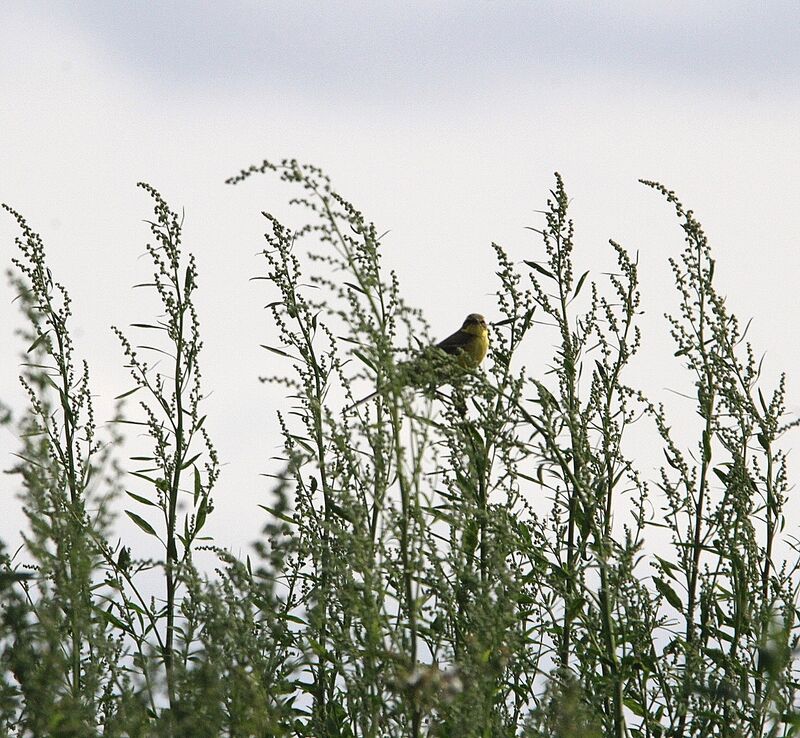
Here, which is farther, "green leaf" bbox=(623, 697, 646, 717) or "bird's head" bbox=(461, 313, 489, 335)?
"bird's head" bbox=(461, 313, 489, 335)

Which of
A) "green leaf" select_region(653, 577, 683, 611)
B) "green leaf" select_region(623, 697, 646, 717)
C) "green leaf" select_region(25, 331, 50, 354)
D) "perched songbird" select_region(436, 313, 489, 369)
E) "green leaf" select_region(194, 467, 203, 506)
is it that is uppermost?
"perched songbird" select_region(436, 313, 489, 369)

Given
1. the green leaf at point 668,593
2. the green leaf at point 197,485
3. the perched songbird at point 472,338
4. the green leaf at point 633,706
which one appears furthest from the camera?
the perched songbird at point 472,338

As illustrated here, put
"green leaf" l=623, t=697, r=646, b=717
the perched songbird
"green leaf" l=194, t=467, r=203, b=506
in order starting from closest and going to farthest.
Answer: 1. "green leaf" l=623, t=697, r=646, b=717
2. "green leaf" l=194, t=467, r=203, b=506
3. the perched songbird

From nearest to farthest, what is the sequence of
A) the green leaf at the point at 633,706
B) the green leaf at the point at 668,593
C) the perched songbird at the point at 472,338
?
the green leaf at the point at 633,706
the green leaf at the point at 668,593
the perched songbird at the point at 472,338

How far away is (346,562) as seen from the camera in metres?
3.26

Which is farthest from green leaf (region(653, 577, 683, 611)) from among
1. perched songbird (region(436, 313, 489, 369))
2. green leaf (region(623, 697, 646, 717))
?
perched songbird (region(436, 313, 489, 369))

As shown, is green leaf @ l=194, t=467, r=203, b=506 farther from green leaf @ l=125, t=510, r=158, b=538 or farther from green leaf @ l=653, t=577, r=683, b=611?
green leaf @ l=653, t=577, r=683, b=611

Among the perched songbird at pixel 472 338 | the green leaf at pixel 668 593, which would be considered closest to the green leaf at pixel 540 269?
the green leaf at pixel 668 593

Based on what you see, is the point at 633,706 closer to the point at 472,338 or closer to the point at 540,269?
the point at 540,269

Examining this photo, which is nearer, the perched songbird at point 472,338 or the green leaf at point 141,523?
the green leaf at point 141,523

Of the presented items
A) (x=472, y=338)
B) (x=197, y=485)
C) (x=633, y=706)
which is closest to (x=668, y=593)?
(x=633, y=706)

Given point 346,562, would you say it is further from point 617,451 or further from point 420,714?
point 617,451

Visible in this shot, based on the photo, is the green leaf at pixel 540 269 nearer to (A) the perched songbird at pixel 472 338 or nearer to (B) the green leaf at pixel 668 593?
(B) the green leaf at pixel 668 593

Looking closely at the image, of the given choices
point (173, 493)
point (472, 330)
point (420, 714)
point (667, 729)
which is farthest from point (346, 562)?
point (472, 330)
